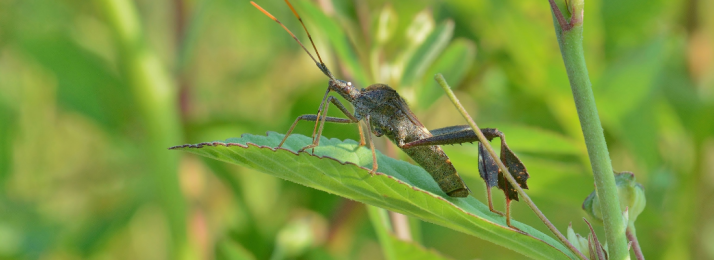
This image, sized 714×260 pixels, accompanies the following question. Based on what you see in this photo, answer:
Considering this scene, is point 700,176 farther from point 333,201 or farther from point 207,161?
point 207,161

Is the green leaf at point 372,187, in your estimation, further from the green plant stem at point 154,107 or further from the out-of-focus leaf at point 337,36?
the green plant stem at point 154,107

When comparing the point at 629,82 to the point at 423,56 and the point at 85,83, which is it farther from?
the point at 85,83

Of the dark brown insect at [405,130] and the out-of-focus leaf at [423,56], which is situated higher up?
the out-of-focus leaf at [423,56]

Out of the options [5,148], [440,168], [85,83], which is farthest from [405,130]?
[5,148]

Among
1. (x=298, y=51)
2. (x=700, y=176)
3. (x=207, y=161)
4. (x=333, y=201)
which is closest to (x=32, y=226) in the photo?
(x=207, y=161)

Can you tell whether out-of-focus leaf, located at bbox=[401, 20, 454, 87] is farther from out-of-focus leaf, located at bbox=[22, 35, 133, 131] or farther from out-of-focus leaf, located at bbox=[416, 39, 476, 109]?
out-of-focus leaf, located at bbox=[22, 35, 133, 131]

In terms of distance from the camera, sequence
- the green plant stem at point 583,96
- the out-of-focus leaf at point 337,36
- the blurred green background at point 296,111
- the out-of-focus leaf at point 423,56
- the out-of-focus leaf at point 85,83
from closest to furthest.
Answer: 1. the green plant stem at point 583,96
2. the out-of-focus leaf at point 337,36
3. the out-of-focus leaf at point 423,56
4. the blurred green background at point 296,111
5. the out-of-focus leaf at point 85,83

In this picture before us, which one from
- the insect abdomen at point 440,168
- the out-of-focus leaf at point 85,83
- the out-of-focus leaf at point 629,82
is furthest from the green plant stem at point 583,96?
the out-of-focus leaf at point 85,83
